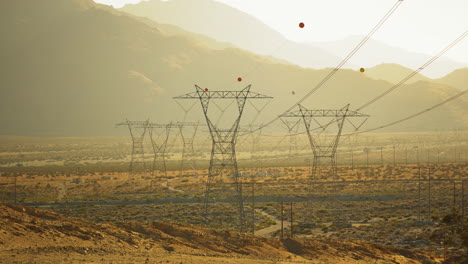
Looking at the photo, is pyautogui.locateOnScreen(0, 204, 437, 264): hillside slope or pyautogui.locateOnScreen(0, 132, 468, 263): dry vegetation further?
pyautogui.locateOnScreen(0, 132, 468, 263): dry vegetation

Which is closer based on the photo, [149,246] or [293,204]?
[149,246]

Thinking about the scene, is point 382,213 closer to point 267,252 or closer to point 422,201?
point 422,201

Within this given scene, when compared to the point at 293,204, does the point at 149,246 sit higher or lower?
higher

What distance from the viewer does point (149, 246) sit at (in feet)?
76.7

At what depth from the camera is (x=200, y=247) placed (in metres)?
24.4

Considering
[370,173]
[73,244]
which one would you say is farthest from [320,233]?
[370,173]

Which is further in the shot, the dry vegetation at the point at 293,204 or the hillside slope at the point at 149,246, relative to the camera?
the dry vegetation at the point at 293,204

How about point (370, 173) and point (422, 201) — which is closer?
point (422, 201)

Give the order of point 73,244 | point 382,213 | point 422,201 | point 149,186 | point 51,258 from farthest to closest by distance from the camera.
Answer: point 149,186 → point 422,201 → point 382,213 → point 73,244 → point 51,258

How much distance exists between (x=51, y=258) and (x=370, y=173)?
7189 centimetres

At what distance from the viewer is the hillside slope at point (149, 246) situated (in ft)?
68.2

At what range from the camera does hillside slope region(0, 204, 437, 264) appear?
68.2 ft

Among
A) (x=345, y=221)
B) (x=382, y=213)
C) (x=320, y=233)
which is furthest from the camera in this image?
(x=382, y=213)

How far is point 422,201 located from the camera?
51.0 m
